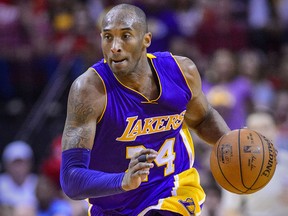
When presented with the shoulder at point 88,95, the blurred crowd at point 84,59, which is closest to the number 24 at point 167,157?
the shoulder at point 88,95

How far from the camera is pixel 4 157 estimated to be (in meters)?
10.5

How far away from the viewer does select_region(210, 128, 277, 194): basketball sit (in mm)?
5273

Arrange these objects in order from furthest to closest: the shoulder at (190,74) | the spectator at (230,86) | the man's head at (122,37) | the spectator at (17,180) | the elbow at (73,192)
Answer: the spectator at (230,86) < the spectator at (17,180) < the shoulder at (190,74) < the man's head at (122,37) < the elbow at (73,192)

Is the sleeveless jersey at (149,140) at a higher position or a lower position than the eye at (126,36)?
lower

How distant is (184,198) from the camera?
17.8 feet

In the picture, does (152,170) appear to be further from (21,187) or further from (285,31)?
(285,31)

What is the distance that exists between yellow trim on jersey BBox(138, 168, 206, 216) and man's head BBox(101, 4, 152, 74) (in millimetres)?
943

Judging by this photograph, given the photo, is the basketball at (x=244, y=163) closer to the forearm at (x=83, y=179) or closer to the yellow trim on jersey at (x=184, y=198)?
the yellow trim on jersey at (x=184, y=198)

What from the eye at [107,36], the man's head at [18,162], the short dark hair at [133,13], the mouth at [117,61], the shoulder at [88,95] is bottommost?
the shoulder at [88,95]

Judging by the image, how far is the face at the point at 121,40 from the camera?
5.11 meters

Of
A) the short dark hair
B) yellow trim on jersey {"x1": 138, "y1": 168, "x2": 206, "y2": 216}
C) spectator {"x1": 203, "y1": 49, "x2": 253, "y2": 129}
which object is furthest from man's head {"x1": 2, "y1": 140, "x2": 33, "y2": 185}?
the short dark hair

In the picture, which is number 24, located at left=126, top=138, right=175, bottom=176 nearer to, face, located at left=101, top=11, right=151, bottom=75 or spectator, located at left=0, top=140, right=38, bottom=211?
face, located at left=101, top=11, right=151, bottom=75

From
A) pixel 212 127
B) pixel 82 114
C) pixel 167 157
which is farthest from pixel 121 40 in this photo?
pixel 212 127

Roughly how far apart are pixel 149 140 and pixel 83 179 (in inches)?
29.3
